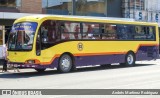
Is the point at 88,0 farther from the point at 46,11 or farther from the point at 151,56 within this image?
the point at 151,56

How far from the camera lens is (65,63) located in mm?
21531

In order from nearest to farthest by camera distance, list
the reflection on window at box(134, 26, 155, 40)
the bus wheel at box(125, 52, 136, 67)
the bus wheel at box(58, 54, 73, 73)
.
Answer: the bus wheel at box(58, 54, 73, 73) → the bus wheel at box(125, 52, 136, 67) → the reflection on window at box(134, 26, 155, 40)

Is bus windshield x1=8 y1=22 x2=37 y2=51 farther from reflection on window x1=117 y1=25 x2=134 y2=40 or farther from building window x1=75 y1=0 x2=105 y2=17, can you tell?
building window x1=75 y1=0 x2=105 y2=17

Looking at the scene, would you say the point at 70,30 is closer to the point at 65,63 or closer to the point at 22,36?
the point at 65,63

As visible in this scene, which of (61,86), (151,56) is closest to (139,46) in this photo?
(151,56)

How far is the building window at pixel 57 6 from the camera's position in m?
35.2

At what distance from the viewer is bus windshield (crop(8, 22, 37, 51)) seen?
20.2 meters

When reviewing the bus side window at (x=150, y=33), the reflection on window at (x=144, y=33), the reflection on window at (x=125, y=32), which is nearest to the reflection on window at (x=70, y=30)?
the reflection on window at (x=125, y=32)

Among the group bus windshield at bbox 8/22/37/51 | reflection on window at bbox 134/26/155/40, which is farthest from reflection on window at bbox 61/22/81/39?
reflection on window at bbox 134/26/155/40

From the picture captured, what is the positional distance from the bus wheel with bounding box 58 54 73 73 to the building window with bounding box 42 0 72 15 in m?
13.9

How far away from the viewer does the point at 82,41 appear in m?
22.5

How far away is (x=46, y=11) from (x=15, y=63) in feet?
49.5

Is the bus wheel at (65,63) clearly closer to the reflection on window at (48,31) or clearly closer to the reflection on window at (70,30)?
the reflection on window at (70,30)

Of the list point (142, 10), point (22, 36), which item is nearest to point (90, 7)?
point (142, 10)
